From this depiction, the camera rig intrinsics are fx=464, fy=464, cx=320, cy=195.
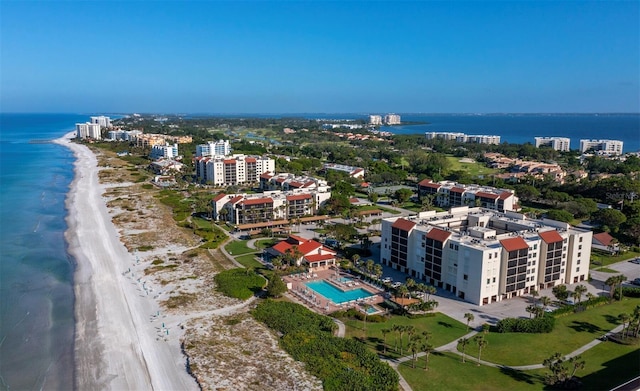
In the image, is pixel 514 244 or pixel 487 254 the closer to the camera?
pixel 487 254

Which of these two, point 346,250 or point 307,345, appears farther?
point 346,250

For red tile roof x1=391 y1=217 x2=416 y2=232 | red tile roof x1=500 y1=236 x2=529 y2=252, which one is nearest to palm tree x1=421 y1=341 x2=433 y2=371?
red tile roof x1=500 y1=236 x2=529 y2=252

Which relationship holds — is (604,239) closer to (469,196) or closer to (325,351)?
(469,196)

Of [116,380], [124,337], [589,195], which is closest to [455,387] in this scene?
[116,380]

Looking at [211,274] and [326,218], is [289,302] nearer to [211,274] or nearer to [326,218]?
[211,274]

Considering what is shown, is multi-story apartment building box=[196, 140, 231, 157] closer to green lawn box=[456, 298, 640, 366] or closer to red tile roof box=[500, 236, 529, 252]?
red tile roof box=[500, 236, 529, 252]

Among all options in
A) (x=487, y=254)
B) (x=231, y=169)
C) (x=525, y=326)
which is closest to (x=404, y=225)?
(x=487, y=254)
